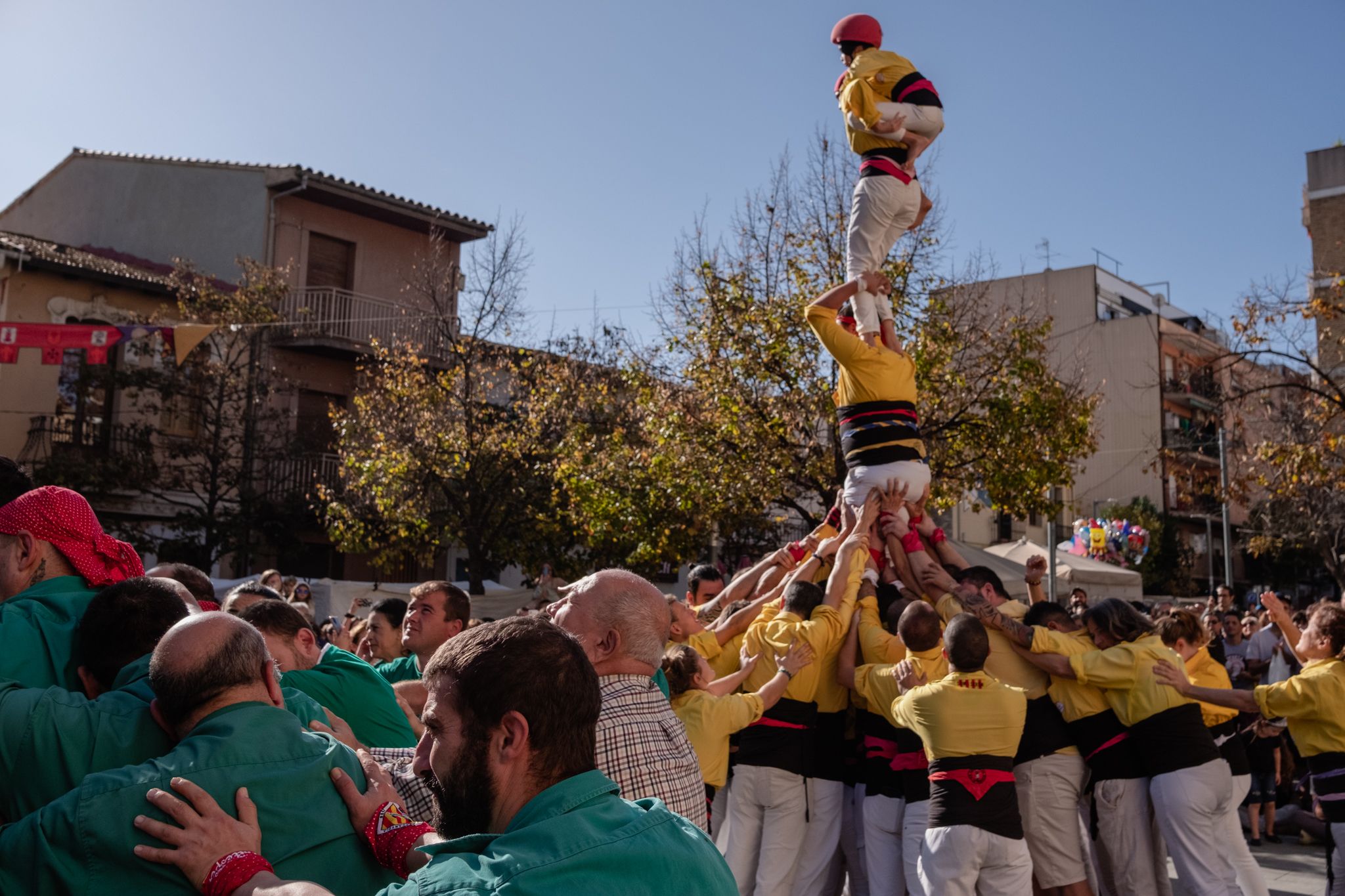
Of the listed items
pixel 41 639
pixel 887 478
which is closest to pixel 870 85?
pixel 887 478

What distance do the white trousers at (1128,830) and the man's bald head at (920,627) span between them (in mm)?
1509

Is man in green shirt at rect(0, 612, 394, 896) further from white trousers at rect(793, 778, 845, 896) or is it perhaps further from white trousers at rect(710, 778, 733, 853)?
white trousers at rect(710, 778, 733, 853)

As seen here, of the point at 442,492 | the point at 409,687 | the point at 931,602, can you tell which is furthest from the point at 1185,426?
the point at 409,687

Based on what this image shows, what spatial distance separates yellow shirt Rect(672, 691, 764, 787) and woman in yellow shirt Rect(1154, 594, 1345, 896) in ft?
7.61

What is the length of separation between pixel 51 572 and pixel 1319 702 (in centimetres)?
578

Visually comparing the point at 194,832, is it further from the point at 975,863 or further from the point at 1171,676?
the point at 1171,676

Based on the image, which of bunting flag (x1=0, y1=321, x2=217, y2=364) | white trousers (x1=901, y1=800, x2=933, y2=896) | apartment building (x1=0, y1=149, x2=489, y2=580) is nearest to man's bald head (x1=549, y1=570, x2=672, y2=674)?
white trousers (x1=901, y1=800, x2=933, y2=896)

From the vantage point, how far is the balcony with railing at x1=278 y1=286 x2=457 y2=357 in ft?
79.5

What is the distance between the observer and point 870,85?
6.70m

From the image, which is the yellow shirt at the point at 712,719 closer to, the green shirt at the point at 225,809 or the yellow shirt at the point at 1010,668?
the yellow shirt at the point at 1010,668

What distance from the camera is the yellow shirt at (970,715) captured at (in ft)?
18.3

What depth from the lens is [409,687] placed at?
16.0 ft

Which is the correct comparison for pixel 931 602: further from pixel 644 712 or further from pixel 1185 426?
pixel 1185 426

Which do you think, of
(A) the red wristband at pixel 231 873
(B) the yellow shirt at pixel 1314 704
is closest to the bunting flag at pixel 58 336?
(B) the yellow shirt at pixel 1314 704
